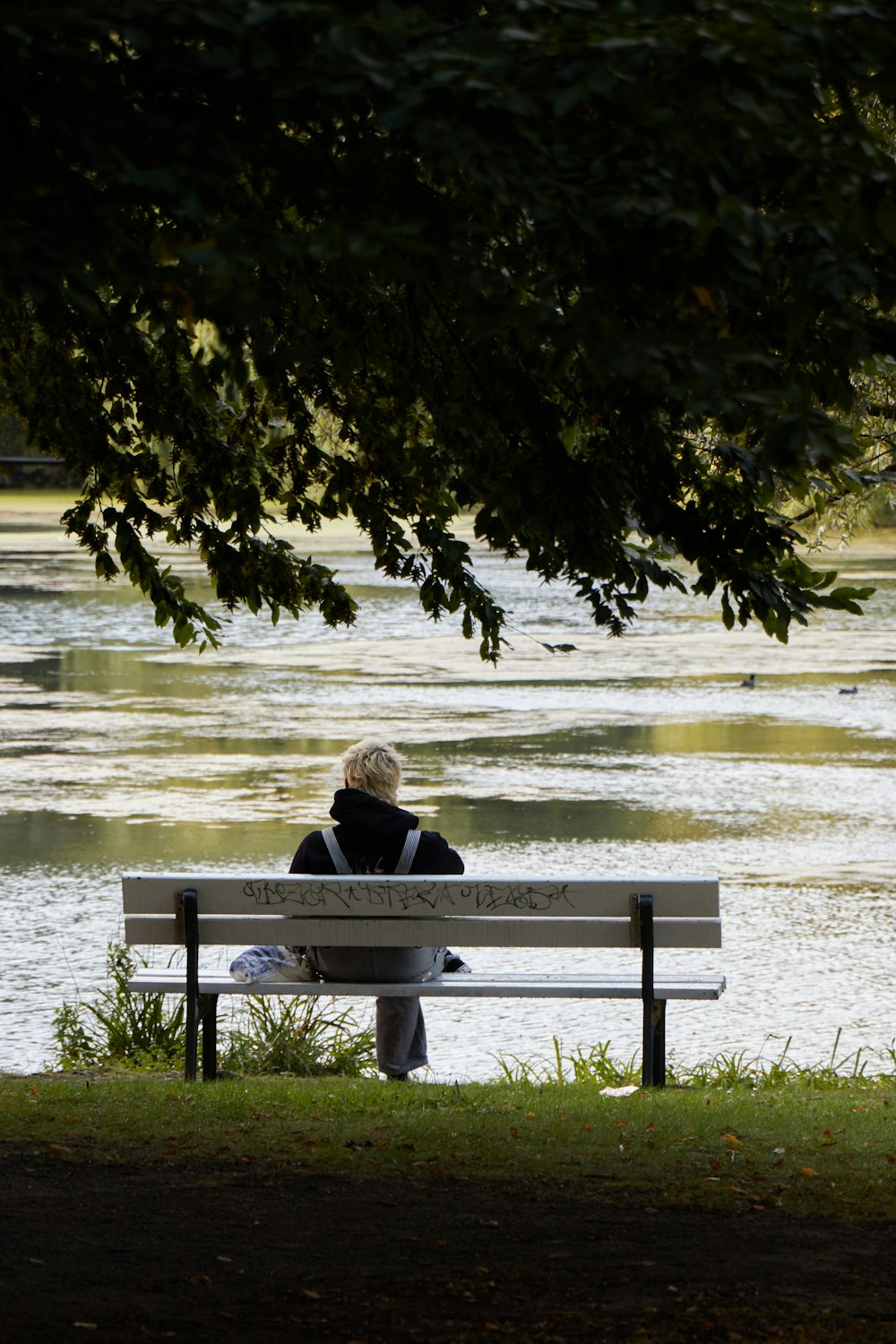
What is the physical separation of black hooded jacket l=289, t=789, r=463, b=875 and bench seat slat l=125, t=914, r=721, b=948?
1.50 feet

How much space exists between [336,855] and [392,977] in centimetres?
51

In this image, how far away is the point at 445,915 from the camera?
639cm

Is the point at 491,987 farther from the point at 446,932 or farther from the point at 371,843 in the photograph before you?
the point at 371,843

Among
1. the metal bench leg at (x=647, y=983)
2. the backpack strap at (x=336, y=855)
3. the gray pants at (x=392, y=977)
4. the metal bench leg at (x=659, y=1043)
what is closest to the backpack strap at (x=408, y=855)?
the backpack strap at (x=336, y=855)

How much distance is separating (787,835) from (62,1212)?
8.58 meters

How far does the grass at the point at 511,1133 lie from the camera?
5070mm

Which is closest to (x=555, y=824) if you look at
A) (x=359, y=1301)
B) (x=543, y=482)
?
(x=543, y=482)

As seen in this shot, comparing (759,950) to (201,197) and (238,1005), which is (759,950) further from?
(201,197)

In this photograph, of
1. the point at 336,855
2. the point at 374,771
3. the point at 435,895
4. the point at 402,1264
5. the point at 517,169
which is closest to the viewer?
the point at 517,169

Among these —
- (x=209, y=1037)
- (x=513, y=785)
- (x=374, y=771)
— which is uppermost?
(x=374, y=771)

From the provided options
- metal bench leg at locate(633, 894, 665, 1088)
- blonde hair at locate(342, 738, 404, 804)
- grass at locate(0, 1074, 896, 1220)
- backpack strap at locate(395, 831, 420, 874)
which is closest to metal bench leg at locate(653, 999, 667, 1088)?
metal bench leg at locate(633, 894, 665, 1088)

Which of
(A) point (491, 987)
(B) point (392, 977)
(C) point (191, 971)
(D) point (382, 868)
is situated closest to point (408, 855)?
(D) point (382, 868)

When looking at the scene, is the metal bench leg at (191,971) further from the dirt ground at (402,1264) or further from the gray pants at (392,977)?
the dirt ground at (402,1264)

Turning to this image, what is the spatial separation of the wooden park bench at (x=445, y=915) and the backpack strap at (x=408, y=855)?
0.44 metres
